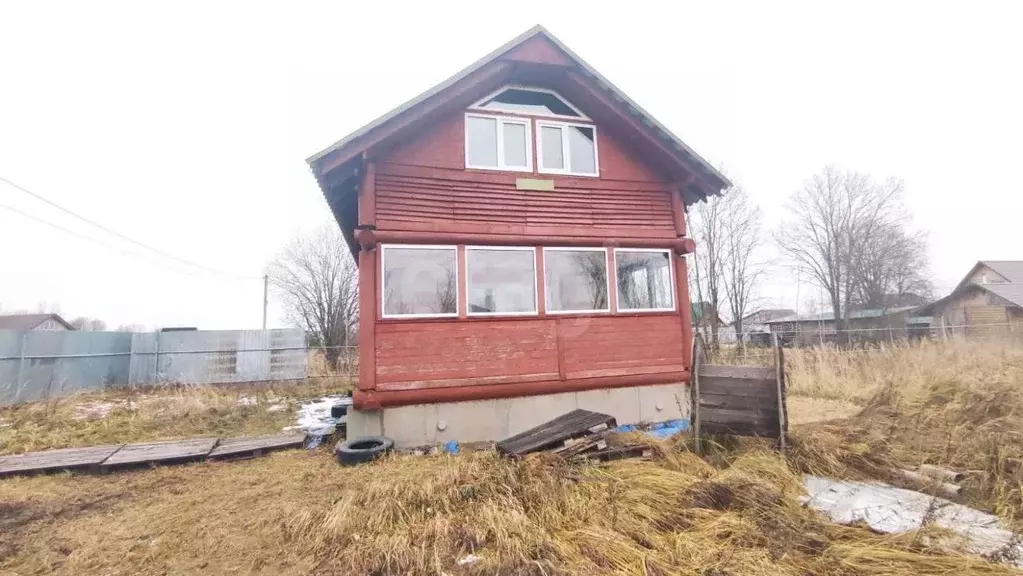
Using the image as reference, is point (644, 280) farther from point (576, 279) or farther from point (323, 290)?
point (323, 290)

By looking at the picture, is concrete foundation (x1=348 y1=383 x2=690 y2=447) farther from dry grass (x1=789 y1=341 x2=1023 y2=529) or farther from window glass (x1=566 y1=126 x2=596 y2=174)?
window glass (x1=566 y1=126 x2=596 y2=174)

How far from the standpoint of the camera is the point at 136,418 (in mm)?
10727

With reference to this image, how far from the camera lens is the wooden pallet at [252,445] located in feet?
24.6

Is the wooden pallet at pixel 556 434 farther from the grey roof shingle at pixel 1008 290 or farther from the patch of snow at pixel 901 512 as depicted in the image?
the grey roof shingle at pixel 1008 290

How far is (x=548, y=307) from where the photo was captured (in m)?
8.70

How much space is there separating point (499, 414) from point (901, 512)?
214 inches

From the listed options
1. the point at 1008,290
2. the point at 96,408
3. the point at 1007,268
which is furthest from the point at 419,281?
the point at 1007,268

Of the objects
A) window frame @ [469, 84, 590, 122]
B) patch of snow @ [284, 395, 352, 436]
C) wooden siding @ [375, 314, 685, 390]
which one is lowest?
patch of snow @ [284, 395, 352, 436]

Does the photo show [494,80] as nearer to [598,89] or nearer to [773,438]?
[598,89]

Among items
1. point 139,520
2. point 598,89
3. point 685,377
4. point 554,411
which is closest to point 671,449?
point 554,411

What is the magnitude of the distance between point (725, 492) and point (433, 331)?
16.6 feet

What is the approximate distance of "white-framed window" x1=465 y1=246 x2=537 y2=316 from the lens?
8.41 m

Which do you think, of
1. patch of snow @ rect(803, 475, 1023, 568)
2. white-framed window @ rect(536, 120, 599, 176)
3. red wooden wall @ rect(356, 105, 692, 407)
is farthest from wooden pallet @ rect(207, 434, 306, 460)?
patch of snow @ rect(803, 475, 1023, 568)

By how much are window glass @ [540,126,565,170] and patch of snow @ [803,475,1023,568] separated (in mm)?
6637
